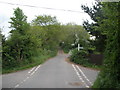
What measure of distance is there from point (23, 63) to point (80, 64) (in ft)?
20.7

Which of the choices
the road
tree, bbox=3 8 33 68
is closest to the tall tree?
tree, bbox=3 8 33 68

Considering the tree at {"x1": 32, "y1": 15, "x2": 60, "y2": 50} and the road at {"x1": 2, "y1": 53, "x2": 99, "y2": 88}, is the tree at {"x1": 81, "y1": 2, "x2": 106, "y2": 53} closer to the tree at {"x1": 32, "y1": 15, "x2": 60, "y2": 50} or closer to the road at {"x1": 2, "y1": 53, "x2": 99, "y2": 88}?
the road at {"x1": 2, "y1": 53, "x2": 99, "y2": 88}

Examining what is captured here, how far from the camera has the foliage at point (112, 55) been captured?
285 inches

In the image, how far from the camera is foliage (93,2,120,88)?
7234mm

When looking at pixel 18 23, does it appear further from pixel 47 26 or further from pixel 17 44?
pixel 47 26

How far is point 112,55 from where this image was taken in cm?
745

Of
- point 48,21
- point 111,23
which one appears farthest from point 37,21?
point 111,23

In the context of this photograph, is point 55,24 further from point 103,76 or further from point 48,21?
point 103,76

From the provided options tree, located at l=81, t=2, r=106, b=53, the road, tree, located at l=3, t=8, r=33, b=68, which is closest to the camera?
the road

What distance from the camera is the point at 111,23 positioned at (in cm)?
783

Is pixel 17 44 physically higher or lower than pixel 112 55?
higher

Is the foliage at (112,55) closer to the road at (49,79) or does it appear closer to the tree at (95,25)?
the road at (49,79)

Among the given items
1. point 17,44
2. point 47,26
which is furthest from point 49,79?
point 47,26

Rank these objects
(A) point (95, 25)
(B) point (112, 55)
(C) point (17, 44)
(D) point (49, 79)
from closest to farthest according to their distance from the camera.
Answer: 1. (B) point (112, 55)
2. (D) point (49, 79)
3. (C) point (17, 44)
4. (A) point (95, 25)
